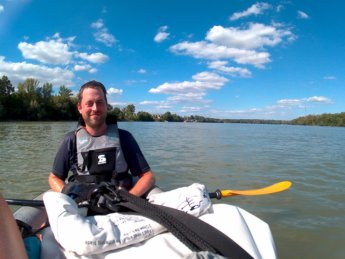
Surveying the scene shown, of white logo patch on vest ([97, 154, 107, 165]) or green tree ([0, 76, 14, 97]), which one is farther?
green tree ([0, 76, 14, 97])

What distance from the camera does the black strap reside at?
5.18ft

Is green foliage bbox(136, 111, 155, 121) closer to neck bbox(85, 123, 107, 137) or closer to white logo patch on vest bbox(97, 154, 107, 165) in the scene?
neck bbox(85, 123, 107, 137)

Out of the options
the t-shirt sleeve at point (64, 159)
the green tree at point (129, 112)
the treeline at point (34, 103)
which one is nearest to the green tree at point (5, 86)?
the treeline at point (34, 103)

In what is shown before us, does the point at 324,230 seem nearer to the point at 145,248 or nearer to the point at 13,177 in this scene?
the point at 145,248

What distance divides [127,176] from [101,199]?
3.16 ft

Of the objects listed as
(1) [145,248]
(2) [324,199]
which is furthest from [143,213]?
(2) [324,199]

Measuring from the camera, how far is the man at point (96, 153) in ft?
9.45

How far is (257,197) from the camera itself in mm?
5586

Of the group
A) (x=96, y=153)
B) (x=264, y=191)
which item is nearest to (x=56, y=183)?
(x=96, y=153)

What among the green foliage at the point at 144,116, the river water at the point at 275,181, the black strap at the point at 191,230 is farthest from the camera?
the green foliage at the point at 144,116

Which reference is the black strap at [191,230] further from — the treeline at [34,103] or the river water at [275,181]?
the treeline at [34,103]

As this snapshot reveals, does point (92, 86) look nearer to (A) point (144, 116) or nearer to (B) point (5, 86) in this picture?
(B) point (5, 86)

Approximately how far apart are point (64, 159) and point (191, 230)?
1771 mm

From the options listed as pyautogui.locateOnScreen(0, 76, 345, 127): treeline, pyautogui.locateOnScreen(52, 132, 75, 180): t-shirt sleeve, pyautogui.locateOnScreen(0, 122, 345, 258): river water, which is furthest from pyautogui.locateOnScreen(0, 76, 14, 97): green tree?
pyautogui.locateOnScreen(52, 132, 75, 180): t-shirt sleeve
